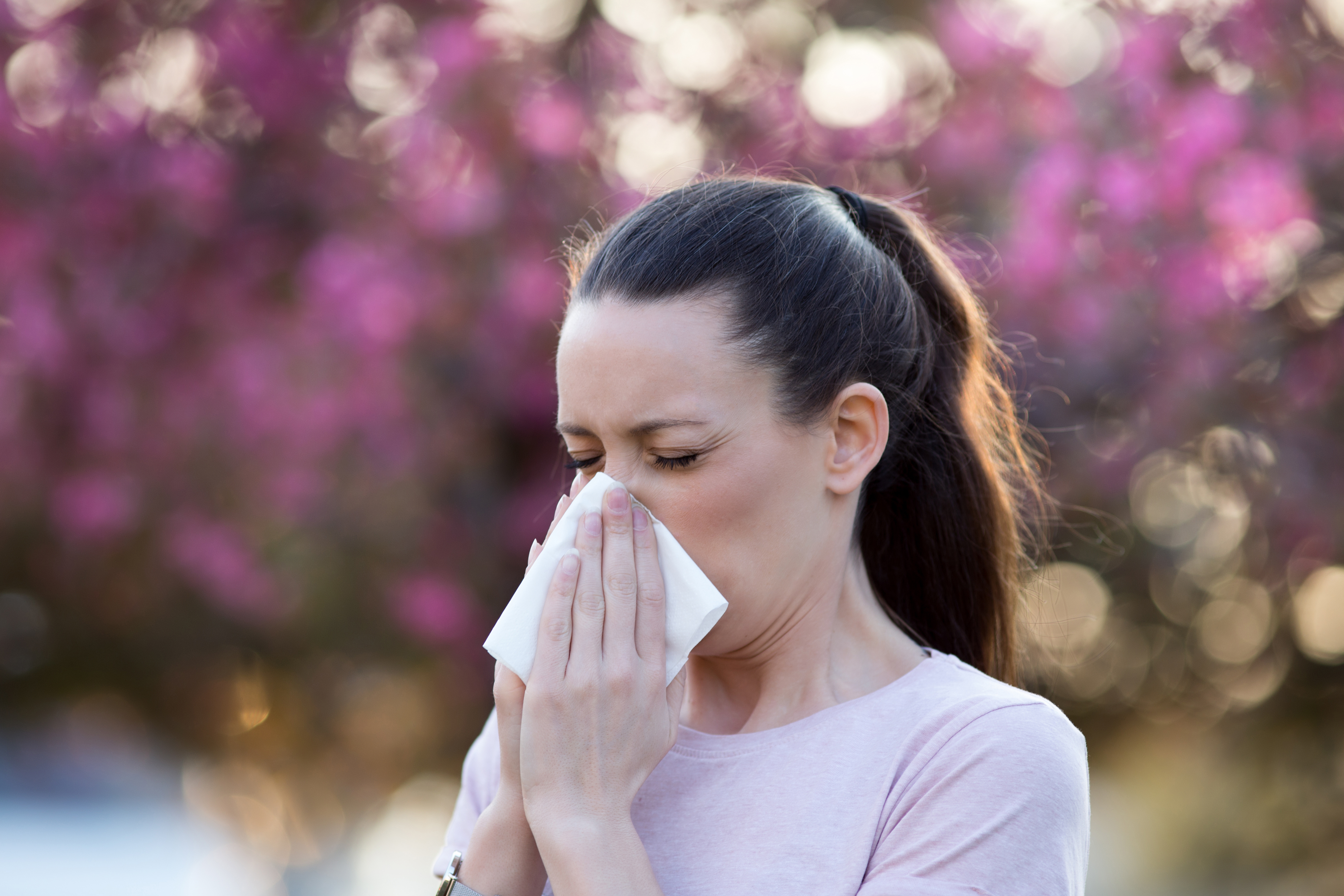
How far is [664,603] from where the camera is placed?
192cm

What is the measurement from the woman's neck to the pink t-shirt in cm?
5

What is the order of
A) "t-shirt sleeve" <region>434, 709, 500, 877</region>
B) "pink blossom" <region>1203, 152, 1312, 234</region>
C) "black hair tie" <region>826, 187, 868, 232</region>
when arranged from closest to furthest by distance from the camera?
1. "t-shirt sleeve" <region>434, 709, 500, 877</region>
2. "black hair tie" <region>826, 187, 868, 232</region>
3. "pink blossom" <region>1203, 152, 1312, 234</region>

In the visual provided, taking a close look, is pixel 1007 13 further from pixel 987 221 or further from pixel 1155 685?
pixel 1155 685

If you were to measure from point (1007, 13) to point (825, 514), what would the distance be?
3327 millimetres

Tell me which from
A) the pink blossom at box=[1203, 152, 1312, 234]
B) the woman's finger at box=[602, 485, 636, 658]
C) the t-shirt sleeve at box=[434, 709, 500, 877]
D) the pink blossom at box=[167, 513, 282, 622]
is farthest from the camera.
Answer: the pink blossom at box=[167, 513, 282, 622]

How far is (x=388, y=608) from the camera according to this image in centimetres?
471

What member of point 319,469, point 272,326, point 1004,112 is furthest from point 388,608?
point 1004,112

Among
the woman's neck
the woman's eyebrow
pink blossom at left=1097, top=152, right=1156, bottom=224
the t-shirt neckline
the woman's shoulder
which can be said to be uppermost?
pink blossom at left=1097, top=152, right=1156, bottom=224

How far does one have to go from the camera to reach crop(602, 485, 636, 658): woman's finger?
6.20ft

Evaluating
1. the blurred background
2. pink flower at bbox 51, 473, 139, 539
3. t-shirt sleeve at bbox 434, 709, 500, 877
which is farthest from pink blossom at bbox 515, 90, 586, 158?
t-shirt sleeve at bbox 434, 709, 500, 877

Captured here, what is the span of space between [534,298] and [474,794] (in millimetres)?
2394

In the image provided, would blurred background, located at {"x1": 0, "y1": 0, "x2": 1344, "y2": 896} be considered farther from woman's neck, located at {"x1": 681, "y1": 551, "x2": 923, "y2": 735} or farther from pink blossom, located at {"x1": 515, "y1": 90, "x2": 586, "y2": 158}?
woman's neck, located at {"x1": 681, "y1": 551, "x2": 923, "y2": 735}

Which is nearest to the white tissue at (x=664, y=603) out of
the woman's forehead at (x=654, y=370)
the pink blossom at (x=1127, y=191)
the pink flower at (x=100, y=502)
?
the woman's forehead at (x=654, y=370)

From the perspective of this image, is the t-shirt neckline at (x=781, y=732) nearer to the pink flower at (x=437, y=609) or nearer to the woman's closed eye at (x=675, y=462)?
the woman's closed eye at (x=675, y=462)
